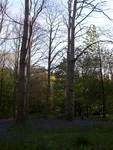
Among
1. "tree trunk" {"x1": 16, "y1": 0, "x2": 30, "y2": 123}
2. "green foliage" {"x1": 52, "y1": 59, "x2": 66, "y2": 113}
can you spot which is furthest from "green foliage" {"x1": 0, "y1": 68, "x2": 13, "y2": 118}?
"tree trunk" {"x1": 16, "y1": 0, "x2": 30, "y2": 123}

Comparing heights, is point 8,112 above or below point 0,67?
below

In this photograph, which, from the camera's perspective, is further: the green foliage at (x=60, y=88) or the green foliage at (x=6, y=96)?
the green foliage at (x=60, y=88)

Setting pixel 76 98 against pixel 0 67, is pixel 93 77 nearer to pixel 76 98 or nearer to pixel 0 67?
pixel 76 98

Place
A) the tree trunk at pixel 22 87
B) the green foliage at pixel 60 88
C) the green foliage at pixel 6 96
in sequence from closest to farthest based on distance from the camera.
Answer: the tree trunk at pixel 22 87 < the green foliage at pixel 6 96 < the green foliage at pixel 60 88

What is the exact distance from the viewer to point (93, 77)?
46.0m

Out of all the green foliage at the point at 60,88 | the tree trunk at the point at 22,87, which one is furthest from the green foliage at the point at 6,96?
the tree trunk at the point at 22,87

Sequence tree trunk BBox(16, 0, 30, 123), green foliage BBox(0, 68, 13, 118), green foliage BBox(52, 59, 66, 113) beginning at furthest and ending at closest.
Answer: green foliage BBox(52, 59, 66, 113)
green foliage BBox(0, 68, 13, 118)
tree trunk BBox(16, 0, 30, 123)

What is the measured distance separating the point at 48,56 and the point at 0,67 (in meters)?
16.7

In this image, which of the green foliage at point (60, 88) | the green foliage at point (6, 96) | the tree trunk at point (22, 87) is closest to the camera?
the tree trunk at point (22, 87)

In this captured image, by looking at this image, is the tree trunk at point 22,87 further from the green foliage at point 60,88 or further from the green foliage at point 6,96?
the green foliage at point 60,88

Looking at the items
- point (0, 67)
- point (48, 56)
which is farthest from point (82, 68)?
point (0, 67)

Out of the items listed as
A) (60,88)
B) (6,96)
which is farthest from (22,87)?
(60,88)

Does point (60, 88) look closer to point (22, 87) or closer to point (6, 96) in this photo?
point (6, 96)

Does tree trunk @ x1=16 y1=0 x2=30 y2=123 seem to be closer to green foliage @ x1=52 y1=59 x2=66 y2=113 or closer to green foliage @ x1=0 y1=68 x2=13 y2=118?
green foliage @ x1=0 y1=68 x2=13 y2=118
